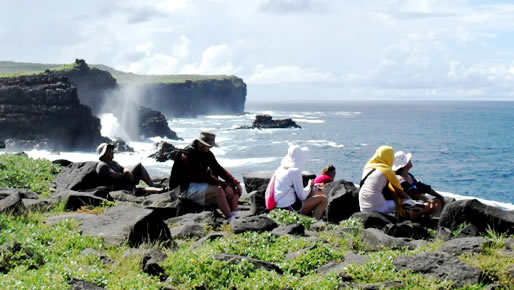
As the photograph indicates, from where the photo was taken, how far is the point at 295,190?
1159 centimetres

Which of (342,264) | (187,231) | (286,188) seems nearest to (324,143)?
(286,188)

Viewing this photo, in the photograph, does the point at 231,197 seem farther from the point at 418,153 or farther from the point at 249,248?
the point at 418,153

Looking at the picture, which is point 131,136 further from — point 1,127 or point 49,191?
point 49,191

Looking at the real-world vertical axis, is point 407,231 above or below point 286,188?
below

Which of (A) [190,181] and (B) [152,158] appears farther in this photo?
(B) [152,158]

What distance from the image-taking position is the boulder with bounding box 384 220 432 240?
9.96 metres

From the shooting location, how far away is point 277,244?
8.63 metres

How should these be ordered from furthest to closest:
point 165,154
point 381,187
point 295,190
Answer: point 165,154 → point 295,190 → point 381,187

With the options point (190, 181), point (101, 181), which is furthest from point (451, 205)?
point (101, 181)

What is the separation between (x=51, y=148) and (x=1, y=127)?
7.47 metres

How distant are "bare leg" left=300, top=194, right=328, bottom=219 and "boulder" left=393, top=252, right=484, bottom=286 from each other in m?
4.41

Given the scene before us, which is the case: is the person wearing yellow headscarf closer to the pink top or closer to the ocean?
the pink top

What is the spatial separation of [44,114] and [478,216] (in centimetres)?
7708

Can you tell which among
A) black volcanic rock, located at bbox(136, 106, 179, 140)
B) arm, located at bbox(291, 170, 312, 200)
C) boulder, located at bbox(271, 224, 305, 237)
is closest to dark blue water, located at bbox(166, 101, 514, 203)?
black volcanic rock, located at bbox(136, 106, 179, 140)
